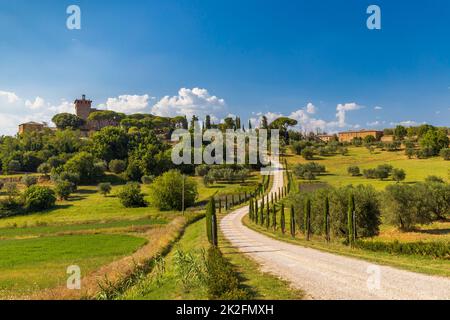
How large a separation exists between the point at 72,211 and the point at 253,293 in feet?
221

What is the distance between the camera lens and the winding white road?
12352mm

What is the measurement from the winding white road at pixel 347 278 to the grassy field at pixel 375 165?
60600 mm

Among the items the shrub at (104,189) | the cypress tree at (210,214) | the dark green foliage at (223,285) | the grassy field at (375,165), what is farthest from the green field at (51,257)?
the grassy field at (375,165)

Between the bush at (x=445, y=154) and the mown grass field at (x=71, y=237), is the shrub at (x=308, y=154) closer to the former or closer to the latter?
the mown grass field at (x=71, y=237)

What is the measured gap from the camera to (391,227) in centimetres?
4675

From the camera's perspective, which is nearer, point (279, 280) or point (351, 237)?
point (279, 280)

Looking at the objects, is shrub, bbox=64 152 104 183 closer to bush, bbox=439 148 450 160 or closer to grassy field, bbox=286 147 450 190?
grassy field, bbox=286 147 450 190

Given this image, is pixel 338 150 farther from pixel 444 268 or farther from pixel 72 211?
pixel 444 268

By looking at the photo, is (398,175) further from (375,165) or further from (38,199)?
(38,199)

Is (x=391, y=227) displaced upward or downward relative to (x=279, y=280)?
downward

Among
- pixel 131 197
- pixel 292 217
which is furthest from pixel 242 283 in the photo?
pixel 131 197

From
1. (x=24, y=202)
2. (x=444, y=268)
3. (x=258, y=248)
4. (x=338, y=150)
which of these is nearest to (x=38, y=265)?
(x=258, y=248)

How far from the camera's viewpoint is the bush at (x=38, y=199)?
2963 inches

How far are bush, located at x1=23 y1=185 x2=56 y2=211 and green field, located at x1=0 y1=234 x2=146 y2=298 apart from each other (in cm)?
3418
